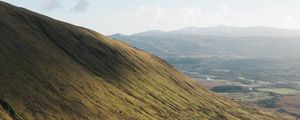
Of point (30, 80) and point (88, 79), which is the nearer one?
point (30, 80)

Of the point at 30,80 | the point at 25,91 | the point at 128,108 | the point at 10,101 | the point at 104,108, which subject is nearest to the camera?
the point at 10,101

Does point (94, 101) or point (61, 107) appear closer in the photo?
point (61, 107)

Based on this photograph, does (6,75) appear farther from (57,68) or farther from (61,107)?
(57,68)

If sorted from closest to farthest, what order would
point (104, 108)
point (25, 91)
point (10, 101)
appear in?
point (10, 101)
point (25, 91)
point (104, 108)

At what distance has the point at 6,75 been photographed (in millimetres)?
154250

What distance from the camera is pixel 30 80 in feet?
538

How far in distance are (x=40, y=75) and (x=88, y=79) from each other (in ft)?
98.3

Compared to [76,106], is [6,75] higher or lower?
higher

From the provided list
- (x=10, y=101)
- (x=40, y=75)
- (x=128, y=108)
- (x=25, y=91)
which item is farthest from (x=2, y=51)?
(x=128, y=108)

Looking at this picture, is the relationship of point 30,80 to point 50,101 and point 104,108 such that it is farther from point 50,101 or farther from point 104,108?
point 104,108

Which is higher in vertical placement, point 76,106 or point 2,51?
point 2,51

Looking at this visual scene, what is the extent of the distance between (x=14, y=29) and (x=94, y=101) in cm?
5227

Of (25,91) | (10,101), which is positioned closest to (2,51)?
(25,91)

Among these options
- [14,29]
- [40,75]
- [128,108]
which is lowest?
[128,108]
